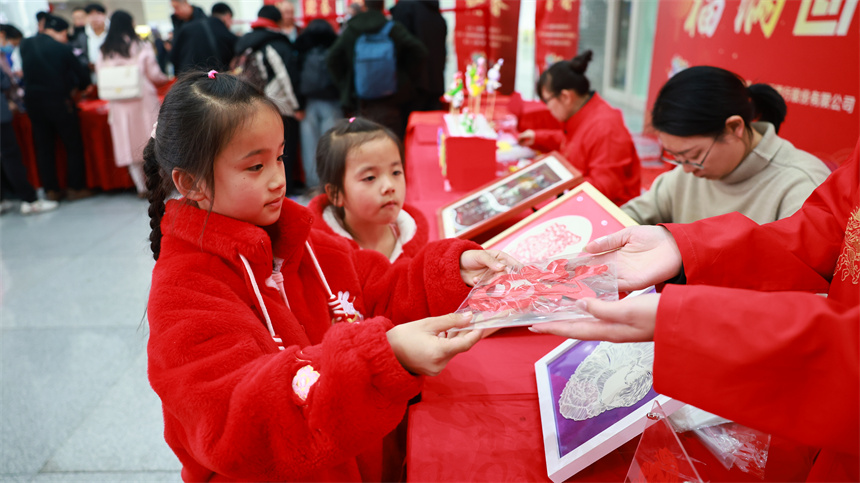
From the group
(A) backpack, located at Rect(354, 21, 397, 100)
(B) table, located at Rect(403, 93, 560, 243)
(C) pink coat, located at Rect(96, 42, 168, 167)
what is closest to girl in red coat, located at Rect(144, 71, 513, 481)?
(B) table, located at Rect(403, 93, 560, 243)

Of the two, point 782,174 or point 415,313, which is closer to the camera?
point 415,313

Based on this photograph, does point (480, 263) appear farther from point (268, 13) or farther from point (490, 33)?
point (490, 33)

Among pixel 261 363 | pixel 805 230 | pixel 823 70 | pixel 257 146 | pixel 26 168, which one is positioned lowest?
pixel 26 168

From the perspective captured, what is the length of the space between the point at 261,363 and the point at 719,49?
276 cm

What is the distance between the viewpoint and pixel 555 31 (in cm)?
455

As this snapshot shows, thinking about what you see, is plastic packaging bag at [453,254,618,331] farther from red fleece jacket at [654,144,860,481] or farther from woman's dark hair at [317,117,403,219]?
woman's dark hair at [317,117,403,219]

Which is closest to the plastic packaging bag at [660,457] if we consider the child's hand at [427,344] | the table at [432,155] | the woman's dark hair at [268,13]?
the child's hand at [427,344]

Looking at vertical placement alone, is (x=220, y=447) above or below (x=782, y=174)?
below

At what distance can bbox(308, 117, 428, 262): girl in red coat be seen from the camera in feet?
Answer: 5.28

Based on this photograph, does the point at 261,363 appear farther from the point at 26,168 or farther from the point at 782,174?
the point at 26,168

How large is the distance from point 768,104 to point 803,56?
527mm

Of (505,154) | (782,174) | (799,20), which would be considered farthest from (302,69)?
(782,174)

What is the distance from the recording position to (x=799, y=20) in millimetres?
1956

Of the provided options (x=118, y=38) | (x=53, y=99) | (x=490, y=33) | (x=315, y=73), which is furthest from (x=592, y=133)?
(x=53, y=99)
